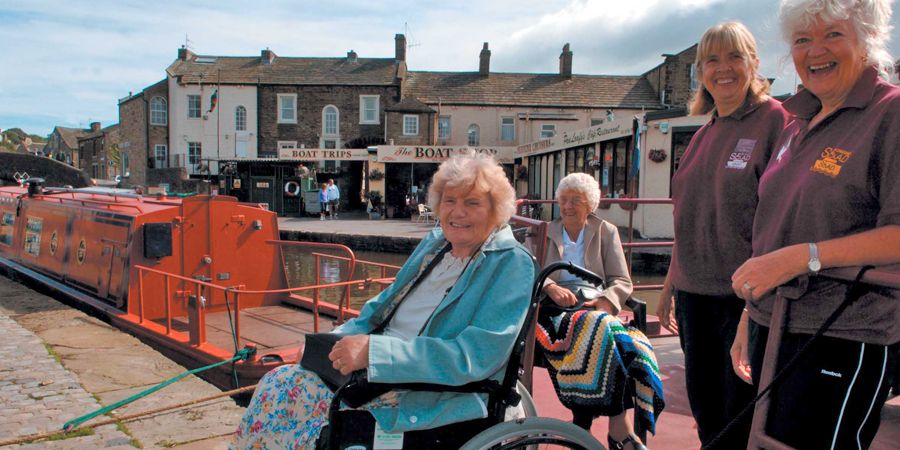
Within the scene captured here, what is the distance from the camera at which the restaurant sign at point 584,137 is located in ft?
55.0

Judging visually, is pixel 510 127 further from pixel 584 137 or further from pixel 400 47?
pixel 584 137

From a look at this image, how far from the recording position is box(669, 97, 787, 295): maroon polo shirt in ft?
7.09

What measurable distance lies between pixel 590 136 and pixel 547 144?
4.49m

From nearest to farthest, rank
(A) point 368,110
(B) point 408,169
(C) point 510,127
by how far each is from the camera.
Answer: (B) point 408,169
(C) point 510,127
(A) point 368,110

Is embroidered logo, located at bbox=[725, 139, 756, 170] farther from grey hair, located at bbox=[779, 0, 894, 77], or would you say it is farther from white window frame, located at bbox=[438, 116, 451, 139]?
white window frame, located at bbox=[438, 116, 451, 139]

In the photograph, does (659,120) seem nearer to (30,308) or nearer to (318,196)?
(30,308)

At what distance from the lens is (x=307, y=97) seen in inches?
1362

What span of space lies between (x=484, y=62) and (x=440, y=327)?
117ft

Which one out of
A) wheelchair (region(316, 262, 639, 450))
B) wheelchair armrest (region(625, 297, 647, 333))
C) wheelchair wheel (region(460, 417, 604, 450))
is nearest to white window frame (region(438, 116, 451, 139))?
wheelchair armrest (region(625, 297, 647, 333))

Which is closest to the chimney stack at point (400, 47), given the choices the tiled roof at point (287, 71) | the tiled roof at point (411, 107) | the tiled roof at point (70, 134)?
the tiled roof at point (287, 71)

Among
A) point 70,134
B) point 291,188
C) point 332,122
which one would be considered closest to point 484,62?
point 332,122

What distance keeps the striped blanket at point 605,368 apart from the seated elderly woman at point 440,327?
0.91 ft

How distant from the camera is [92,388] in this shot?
4.24m

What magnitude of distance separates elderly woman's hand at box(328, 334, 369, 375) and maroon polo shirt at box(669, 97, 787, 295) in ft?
3.89
